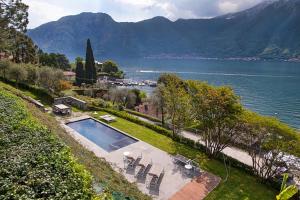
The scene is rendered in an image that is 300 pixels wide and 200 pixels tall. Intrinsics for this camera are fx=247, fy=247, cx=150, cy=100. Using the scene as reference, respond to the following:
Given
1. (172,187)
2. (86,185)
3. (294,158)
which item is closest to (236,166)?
(294,158)

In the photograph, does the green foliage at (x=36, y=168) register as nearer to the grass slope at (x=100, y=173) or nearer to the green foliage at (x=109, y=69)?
the grass slope at (x=100, y=173)

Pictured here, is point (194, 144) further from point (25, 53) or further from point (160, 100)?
point (25, 53)

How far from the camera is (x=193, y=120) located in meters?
27.5

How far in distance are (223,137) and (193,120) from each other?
411 cm

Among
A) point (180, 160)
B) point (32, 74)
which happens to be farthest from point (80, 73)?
point (180, 160)

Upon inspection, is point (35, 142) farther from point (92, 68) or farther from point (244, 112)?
point (92, 68)

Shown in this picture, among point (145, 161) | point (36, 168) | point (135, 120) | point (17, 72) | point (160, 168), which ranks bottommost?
point (160, 168)

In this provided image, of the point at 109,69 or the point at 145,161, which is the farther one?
the point at 109,69

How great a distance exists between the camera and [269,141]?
20.7 m

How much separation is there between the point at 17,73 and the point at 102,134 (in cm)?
2287

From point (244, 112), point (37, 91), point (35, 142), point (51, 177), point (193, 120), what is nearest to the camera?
point (51, 177)

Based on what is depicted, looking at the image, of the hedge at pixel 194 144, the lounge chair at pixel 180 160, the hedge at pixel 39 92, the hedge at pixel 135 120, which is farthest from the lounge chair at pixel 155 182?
the hedge at pixel 39 92

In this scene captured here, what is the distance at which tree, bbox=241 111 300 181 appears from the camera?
20.0m

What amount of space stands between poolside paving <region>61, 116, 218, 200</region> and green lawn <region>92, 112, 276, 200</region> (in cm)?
124
